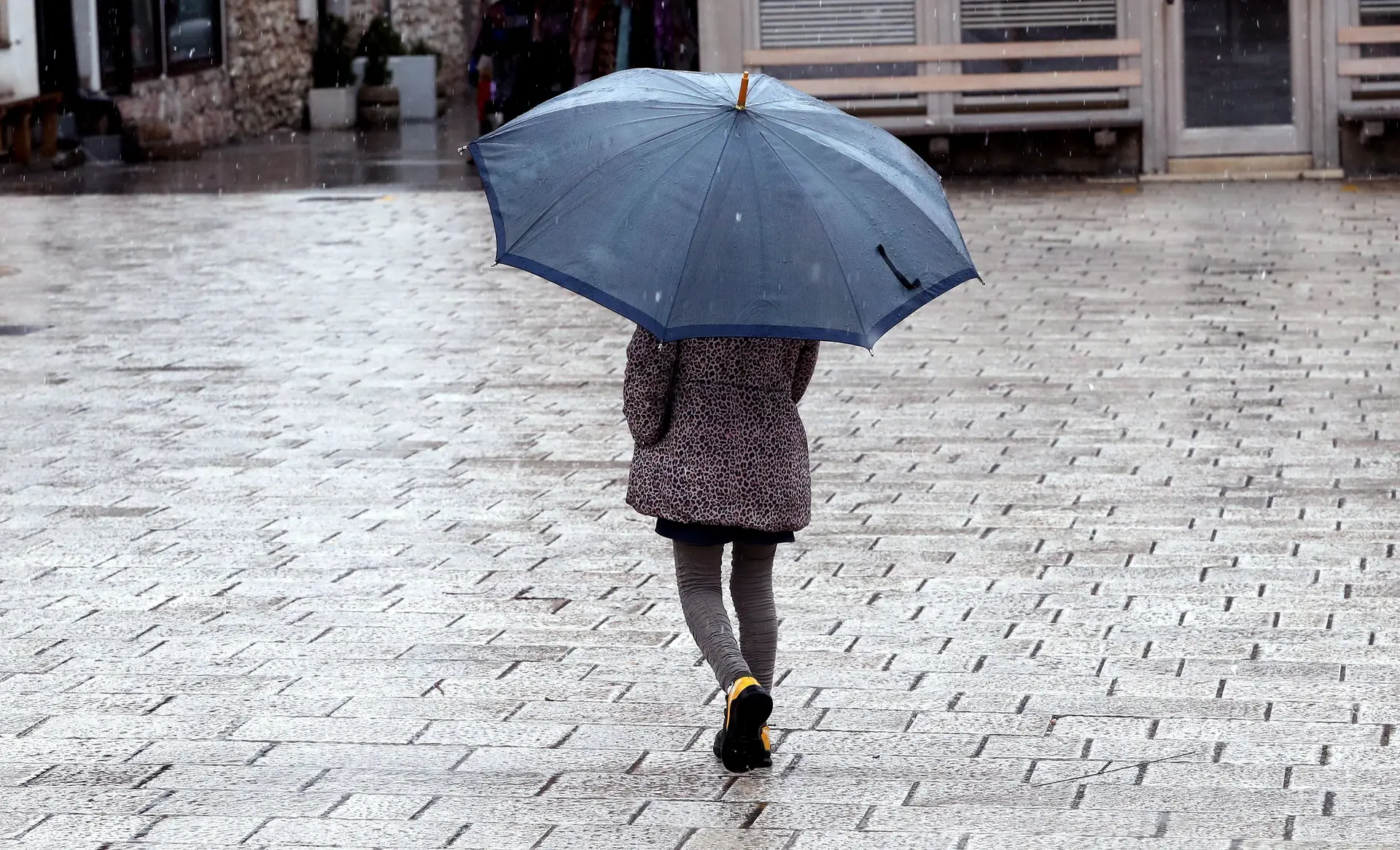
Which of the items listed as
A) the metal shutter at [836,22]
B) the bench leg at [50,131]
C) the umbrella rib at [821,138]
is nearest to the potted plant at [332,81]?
the bench leg at [50,131]

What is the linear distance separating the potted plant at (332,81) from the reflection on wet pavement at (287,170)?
60.6 inches

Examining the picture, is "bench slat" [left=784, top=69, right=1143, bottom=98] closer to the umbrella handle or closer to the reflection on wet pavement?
the reflection on wet pavement

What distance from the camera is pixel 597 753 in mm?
4879

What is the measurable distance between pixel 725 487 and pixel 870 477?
316 centimetres

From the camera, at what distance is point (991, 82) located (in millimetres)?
18484

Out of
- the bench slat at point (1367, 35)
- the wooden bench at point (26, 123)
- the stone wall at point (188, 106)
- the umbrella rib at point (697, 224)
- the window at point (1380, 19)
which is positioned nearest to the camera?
the umbrella rib at point (697, 224)

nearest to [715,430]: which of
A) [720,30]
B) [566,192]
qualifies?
[566,192]

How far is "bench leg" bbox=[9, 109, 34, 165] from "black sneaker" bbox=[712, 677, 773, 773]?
17.6 metres

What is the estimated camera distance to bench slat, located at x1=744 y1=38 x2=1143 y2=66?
725 inches

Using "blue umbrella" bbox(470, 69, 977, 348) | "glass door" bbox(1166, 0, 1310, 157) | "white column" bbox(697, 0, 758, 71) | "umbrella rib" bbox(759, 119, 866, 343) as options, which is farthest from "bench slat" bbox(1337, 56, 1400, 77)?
"umbrella rib" bbox(759, 119, 866, 343)

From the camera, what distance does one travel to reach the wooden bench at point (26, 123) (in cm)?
2055

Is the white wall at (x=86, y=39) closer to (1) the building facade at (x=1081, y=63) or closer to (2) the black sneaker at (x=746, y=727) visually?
(1) the building facade at (x=1081, y=63)

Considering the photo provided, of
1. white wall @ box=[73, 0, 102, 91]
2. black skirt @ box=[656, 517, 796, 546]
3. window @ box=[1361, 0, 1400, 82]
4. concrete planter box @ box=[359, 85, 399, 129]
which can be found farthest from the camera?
concrete planter box @ box=[359, 85, 399, 129]

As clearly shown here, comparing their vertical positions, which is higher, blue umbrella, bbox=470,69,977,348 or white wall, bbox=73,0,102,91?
white wall, bbox=73,0,102,91
